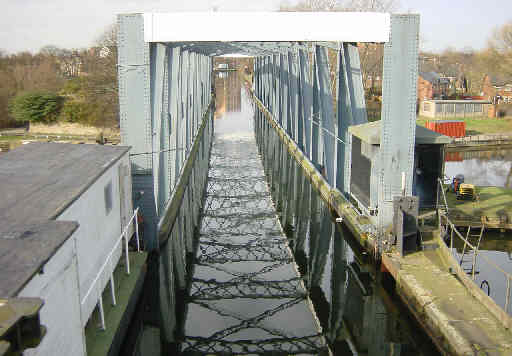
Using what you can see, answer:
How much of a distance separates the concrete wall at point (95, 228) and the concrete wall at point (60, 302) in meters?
0.55

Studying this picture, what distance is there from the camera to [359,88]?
1585cm

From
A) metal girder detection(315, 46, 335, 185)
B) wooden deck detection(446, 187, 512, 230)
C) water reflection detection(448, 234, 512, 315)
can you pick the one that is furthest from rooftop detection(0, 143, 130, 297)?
wooden deck detection(446, 187, 512, 230)

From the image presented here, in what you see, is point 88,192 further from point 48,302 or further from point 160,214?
point 160,214

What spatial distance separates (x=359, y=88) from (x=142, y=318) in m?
9.48

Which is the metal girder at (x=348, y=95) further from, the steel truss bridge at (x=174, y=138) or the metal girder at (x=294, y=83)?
the metal girder at (x=294, y=83)

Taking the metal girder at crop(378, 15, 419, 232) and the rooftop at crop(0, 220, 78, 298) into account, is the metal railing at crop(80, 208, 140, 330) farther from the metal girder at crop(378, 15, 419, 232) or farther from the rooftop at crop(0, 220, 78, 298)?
the metal girder at crop(378, 15, 419, 232)

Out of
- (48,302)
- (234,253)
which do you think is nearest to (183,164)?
(234,253)

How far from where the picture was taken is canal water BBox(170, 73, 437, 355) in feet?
31.9

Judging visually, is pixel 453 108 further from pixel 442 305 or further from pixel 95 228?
pixel 95 228

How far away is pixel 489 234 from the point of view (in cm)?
1567

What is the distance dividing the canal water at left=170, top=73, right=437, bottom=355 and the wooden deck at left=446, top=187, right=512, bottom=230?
354 cm

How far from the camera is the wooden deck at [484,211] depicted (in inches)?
612

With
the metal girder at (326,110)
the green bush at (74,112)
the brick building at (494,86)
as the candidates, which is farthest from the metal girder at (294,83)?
the brick building at (494,86)

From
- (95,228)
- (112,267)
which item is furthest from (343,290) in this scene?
(95,228)
